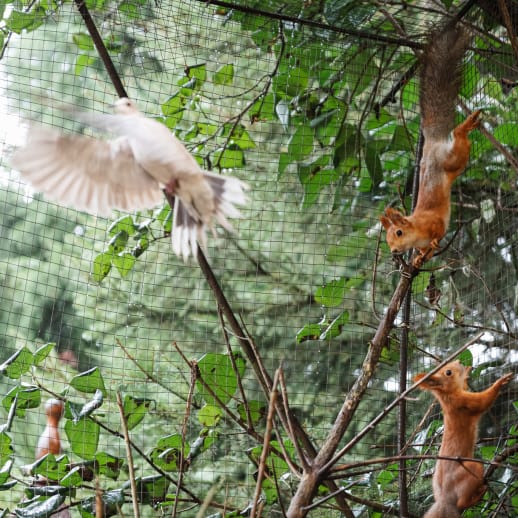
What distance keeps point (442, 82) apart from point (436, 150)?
0.14 meters

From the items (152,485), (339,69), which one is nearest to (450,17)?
(339,69)

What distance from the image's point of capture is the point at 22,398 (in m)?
1.35

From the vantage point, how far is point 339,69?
1590mm

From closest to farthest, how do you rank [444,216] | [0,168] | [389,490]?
[444,216] → [389,490] → [0,168]

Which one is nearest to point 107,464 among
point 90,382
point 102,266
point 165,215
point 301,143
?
point 90,382

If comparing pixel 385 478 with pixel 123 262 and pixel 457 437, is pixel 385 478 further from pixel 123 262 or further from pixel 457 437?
pixel 123 262

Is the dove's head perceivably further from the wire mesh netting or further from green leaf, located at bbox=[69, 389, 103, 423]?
Answer: green leaf, located at bbox=[69, 389, 103, 423]

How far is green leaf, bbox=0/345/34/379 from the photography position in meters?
1.35

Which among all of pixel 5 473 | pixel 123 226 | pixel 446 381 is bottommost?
pixel 5 473

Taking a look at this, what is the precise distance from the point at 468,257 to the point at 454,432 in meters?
0.65

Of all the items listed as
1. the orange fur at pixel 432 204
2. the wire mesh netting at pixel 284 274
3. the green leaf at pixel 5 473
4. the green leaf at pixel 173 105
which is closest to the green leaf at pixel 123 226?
the wire mesh netting at pixel 284 274

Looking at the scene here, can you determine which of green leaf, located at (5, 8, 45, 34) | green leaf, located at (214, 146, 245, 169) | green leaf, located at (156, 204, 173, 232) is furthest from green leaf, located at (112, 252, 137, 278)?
green leaf, located at (5, 8, 45, 34)

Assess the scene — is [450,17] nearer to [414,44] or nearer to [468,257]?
[414,44]

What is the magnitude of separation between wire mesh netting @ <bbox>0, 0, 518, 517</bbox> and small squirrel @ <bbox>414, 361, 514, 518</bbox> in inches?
2.7
